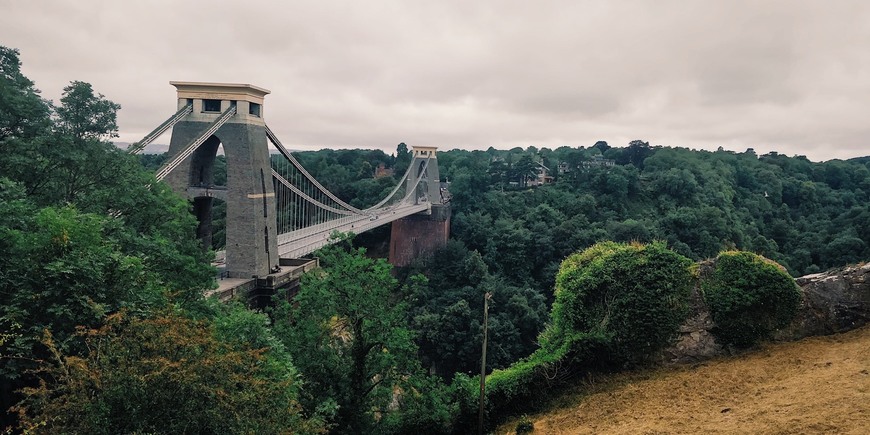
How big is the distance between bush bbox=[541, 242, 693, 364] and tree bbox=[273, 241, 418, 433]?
3390 mm

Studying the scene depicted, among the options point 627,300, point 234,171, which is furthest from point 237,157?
point 627,300

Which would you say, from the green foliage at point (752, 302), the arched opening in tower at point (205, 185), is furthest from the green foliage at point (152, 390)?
the arched opening in tower at point (205, 185)

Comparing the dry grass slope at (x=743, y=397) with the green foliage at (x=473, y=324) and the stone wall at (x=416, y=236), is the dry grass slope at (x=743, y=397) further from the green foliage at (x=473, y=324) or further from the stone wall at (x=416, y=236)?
the stone wall at (x=416, y=236)

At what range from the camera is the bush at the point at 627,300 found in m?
9.25

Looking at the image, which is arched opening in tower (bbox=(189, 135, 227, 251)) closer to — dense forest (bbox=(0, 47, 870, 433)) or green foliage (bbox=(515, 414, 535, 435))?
dense forest (bbox=(0, 47, 870, 433))

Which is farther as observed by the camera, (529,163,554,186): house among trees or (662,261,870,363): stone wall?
(529,163,554,186): house among trees

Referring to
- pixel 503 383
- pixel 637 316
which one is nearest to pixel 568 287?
pixel 637 316

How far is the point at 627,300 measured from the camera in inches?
371

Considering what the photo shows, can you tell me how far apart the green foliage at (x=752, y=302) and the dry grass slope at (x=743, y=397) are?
37cm

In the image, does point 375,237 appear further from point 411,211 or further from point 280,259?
point 280,259

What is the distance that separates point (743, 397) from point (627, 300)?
2618 millimetres

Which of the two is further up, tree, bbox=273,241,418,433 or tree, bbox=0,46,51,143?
tree, bbox=0,46,51,143

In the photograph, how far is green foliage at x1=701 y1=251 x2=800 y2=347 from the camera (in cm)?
882

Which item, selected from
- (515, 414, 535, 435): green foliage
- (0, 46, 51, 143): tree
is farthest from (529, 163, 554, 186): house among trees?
(0, 46, 51, 143): tree
